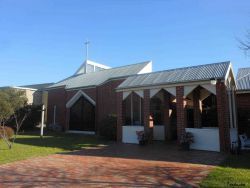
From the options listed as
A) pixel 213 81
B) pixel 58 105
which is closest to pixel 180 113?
pixel 213 81

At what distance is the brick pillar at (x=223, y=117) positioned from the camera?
12.2 metres

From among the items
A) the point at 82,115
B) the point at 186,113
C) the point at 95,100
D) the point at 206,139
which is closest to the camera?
the point at 206,139

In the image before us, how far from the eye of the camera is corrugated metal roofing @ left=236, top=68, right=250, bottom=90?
1671cm

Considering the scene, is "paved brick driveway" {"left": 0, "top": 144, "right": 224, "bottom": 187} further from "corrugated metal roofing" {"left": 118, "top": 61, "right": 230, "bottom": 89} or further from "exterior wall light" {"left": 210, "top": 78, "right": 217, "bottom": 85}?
"corrugated metal roofing" {"left": 118, "top": 61, "right": 230, "bottom": 89}

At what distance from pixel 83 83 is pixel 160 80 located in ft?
42.2

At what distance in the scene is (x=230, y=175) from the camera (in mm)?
7406

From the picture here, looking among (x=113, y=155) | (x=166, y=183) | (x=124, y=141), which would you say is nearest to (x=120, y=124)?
(x=124, y=141)

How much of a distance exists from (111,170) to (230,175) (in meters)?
3.54

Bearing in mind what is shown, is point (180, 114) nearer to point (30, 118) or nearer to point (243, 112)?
Answer: point (243, 112)

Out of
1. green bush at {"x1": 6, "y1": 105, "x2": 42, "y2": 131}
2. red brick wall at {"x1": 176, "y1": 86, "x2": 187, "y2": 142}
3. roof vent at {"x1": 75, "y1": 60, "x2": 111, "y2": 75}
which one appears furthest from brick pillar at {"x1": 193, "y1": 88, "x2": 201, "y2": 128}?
roof vent at {"x1": 75, "y1": 60, "x2": 111, "y2": 75}

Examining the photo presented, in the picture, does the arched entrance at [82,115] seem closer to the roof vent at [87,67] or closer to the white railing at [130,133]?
the white railing at [130,133]

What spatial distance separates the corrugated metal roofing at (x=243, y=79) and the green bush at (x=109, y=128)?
832cm

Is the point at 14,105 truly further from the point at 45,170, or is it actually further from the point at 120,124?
the point at 45,170

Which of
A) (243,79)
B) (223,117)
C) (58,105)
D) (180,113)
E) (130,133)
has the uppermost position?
(243,79)
